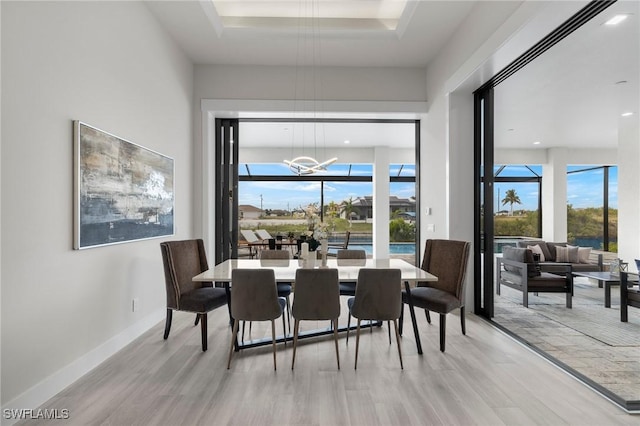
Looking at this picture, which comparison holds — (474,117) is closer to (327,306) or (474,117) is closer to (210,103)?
(327,306)

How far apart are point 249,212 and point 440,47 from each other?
7.58 m

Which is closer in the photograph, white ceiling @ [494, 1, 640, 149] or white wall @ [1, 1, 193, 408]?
white wall @ [1, 1, 193, 408]

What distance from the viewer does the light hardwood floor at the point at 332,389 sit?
213 cm

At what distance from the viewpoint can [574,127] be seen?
278 inches

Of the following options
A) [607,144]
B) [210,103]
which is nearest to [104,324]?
[210,103]

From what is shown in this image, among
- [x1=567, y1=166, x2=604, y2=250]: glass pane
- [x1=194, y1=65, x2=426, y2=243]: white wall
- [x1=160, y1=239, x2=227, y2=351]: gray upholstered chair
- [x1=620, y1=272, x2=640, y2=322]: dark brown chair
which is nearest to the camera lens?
Answer: [x1=160, y1=239, x2=227, y2=351]: gray upholstered chair

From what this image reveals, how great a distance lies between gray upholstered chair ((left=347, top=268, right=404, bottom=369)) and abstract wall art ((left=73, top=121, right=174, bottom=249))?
6.99 ft

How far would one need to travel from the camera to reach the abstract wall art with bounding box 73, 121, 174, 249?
265 centimetres

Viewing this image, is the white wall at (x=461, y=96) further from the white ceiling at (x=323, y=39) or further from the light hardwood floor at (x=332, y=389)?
the light hardwood floor at (x=332, y=389)

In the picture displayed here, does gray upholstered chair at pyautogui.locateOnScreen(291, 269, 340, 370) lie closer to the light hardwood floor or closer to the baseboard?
the light hardwood floor

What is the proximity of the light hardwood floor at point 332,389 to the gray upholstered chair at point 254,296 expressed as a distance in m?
0.35

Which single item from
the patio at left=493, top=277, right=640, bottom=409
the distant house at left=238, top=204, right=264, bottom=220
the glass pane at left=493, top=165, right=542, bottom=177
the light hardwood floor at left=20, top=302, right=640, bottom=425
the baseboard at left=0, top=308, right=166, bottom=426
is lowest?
the patio at left=493, top=277, right=640, bottom=409

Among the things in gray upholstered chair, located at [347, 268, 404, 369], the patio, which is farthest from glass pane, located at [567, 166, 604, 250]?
gray upholstered chair, located at [347, 268, 404, 369]

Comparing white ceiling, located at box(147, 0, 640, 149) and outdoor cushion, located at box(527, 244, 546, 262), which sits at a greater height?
white ceiling, located at box(147, 0, 640, 149)
